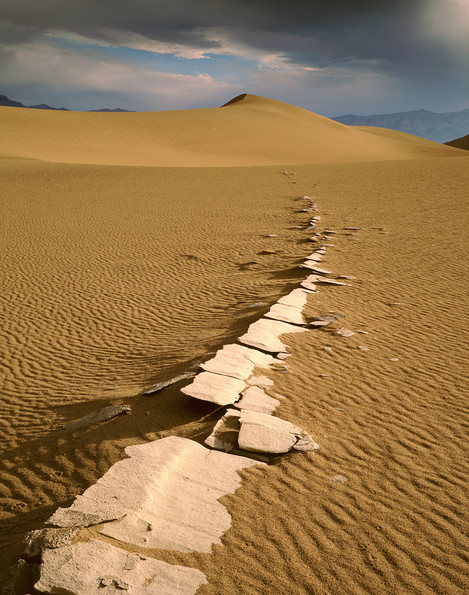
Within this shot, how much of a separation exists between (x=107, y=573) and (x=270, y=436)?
6.85 feet

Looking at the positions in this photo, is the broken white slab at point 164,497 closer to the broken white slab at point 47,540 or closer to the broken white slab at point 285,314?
the broken white slab at point 47,540

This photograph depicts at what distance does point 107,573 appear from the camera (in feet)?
10.3

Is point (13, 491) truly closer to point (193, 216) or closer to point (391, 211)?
point (193, 216)

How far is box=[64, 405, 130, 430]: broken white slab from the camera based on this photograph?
541 centimetres

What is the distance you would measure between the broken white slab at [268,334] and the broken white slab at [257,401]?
1.29 m

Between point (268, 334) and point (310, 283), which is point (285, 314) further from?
point (310, 283)

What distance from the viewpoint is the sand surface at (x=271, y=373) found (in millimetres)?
3688

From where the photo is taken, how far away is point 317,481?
4.32 m

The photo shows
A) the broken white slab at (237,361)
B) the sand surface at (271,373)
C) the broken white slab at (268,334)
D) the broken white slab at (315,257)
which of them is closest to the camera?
the sand surface at (271,373)

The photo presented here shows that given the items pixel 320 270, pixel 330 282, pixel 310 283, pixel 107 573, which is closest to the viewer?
pixel 107 573

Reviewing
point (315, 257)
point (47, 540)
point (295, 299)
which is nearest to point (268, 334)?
point (295, 299)

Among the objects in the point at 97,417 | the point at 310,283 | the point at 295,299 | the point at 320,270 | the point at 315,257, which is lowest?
the point at 97,417

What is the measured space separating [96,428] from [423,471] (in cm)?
344

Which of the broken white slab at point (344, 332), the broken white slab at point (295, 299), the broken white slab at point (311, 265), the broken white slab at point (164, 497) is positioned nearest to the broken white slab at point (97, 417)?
the broken white slab at point (164, 497)
